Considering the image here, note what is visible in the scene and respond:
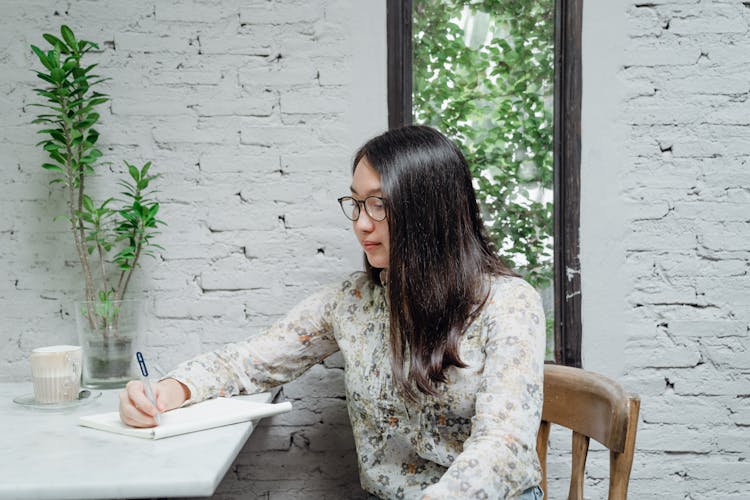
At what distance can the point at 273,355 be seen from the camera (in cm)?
150

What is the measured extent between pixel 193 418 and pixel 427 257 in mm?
552

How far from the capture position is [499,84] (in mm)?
1861

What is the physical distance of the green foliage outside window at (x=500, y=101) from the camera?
1847 millimetres

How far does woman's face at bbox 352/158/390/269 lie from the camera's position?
1.35m

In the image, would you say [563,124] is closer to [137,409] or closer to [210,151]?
[210,151]

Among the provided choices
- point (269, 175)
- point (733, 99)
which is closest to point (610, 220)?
point (733, 99)

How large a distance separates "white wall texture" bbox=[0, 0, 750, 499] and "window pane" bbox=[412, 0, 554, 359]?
0.13m

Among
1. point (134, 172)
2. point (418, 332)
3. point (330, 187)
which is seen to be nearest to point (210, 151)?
point (134, 172)

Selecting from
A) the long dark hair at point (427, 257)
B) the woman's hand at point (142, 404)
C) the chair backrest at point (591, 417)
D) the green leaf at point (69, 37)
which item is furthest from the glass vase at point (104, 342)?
the chair backrest at point (591, 417)

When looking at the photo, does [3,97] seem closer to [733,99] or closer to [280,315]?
[280,315]

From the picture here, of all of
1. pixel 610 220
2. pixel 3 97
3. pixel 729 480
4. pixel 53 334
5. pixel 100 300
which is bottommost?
pixel 729 480

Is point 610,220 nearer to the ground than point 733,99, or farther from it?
nearer to the ground

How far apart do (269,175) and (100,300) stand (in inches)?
21.2

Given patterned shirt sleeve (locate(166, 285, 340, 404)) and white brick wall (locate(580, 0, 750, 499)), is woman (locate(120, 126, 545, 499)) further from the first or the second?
white brick wall (locate(580, 0, 750, 499))
